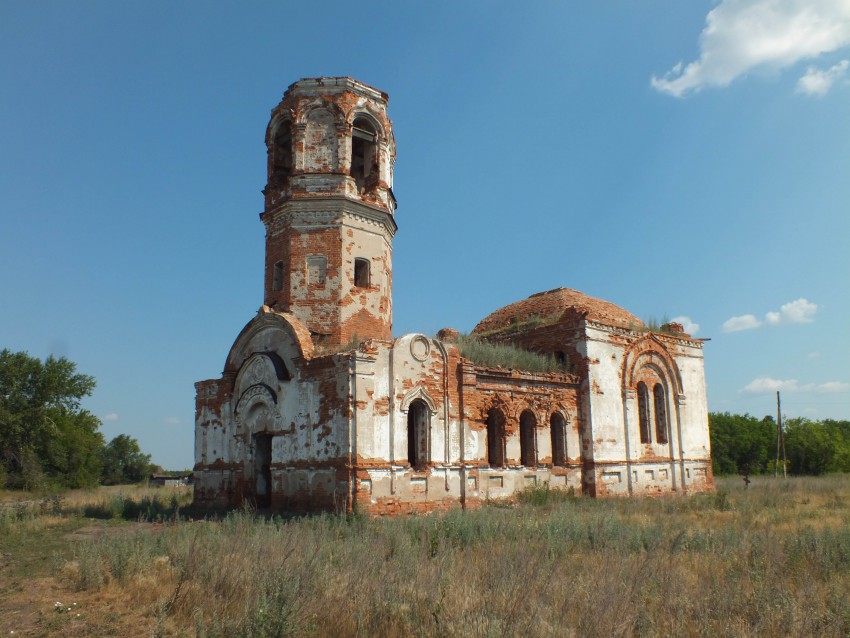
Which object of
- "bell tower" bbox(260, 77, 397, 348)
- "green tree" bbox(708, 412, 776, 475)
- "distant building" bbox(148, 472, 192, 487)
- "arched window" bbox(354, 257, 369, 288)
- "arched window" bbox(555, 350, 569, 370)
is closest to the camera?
"bell tower" bbox(260, 77, 397, 348)

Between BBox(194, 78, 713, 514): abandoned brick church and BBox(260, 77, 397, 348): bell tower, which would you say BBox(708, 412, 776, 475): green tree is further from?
BBox(260, 77, 397, 348): bell tower

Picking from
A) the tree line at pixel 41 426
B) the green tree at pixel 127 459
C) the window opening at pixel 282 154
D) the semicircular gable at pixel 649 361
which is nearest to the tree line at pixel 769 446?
the semicircular gable at pixel 649 361

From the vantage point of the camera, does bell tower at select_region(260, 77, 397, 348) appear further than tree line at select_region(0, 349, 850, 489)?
No

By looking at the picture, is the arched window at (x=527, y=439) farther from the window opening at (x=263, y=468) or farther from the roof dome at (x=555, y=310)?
the window opening at (x=263, y=468)

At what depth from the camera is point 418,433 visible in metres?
15.7

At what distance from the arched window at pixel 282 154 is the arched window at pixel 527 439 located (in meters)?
9.68

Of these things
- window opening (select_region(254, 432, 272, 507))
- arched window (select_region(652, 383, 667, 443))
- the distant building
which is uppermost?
arched window (select_region(652, 383, 667, 443))

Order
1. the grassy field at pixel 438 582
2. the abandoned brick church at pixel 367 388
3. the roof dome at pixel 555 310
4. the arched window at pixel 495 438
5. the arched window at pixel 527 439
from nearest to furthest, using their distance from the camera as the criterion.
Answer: the grassy field at pixel 438 582 < the abandoned brick church at pixel 367 388 < the arched window at pixel 495 438 < the arched window at pixel 527 439 < the roof dome at pixel 555 310

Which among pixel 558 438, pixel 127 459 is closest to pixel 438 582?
pixel 558 438

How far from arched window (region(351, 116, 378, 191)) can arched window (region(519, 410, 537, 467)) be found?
8162 mm

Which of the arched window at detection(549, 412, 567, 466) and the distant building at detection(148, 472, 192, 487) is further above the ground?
the arched window at detection(549, 412, 567, 466)

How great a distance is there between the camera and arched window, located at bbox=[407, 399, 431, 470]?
1548 cm

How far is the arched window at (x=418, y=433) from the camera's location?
15.5 m

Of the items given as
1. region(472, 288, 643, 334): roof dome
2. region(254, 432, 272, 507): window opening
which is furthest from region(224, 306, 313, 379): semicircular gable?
region(472, 288, 643, 334): roof dome
